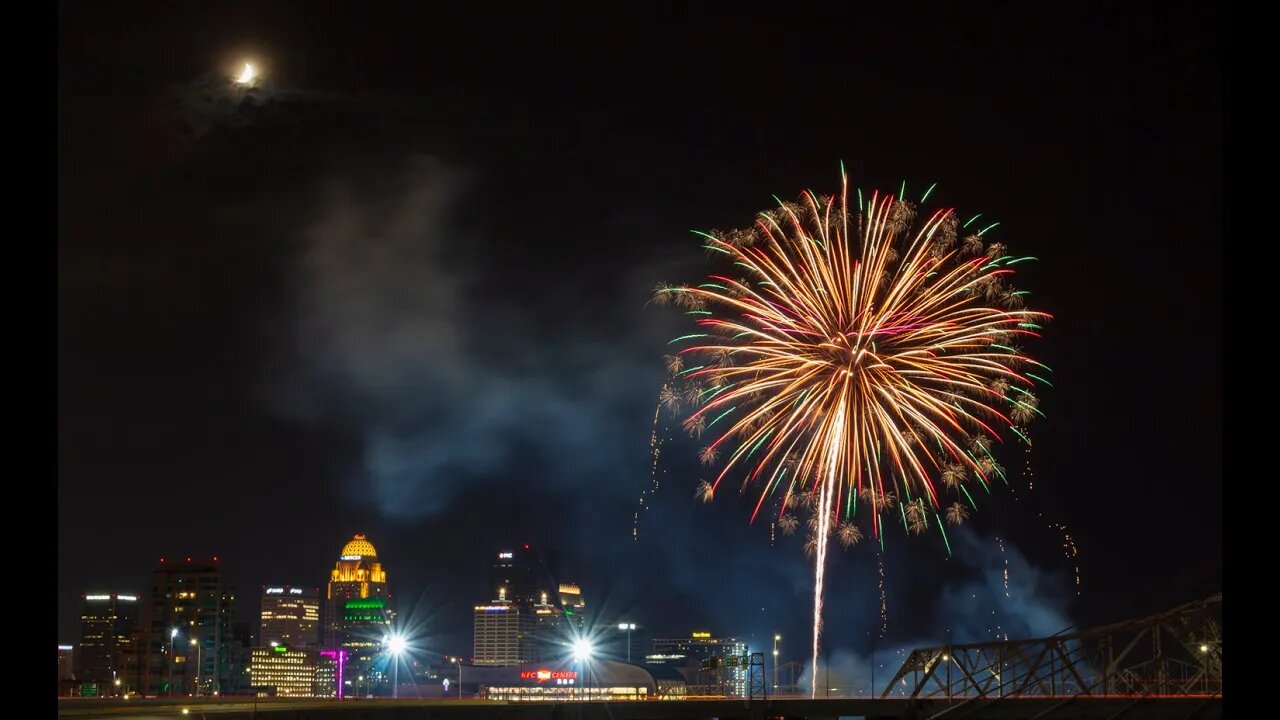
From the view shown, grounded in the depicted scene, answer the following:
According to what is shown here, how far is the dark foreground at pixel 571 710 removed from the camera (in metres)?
65.6

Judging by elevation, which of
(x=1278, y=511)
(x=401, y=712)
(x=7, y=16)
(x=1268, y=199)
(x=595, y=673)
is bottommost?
(x=595, y=673)

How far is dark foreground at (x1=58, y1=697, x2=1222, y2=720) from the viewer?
215 ft

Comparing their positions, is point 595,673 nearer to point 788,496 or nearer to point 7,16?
point 788,496

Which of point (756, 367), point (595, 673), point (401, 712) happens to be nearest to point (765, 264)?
point (756, 367)

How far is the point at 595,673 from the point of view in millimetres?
174250

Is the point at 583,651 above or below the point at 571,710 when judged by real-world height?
above

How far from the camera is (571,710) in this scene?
80625mm

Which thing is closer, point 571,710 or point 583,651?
point 571,710

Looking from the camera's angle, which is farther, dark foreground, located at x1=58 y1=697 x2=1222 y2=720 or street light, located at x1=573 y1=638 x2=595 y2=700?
street light, located at x1=573 y1=638 x2=595 y2=700

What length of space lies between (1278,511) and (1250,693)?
87 centimetres

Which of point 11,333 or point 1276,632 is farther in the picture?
point 11,333

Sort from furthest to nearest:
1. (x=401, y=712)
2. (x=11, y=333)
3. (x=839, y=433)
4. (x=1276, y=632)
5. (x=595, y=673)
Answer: (x=595, y=673)
(x=401, y=712)
(x=839, y=433)
(x=11, y=333)
(x=1276, y=632)

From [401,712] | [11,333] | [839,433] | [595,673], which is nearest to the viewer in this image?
[11,333]

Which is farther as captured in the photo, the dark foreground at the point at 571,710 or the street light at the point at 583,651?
the street light at the point at 583,651
